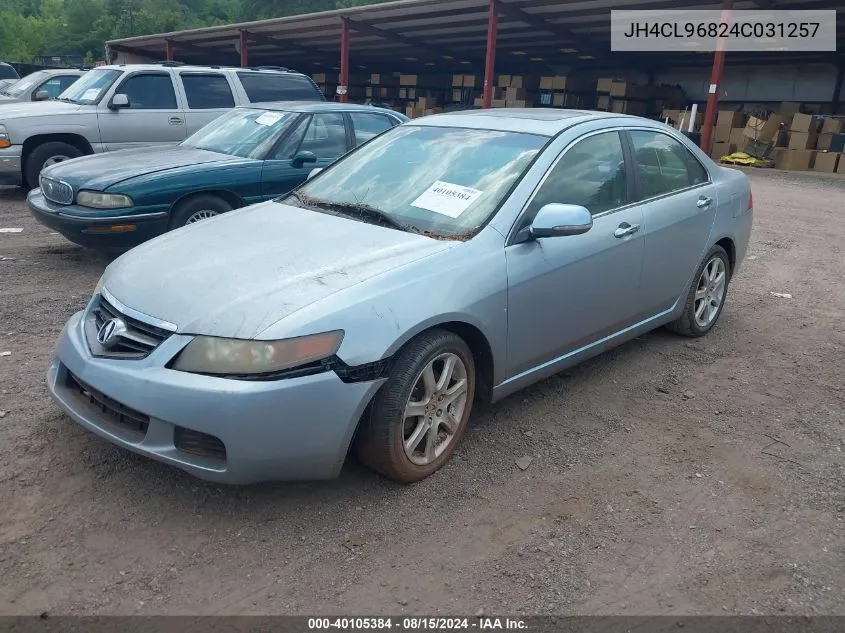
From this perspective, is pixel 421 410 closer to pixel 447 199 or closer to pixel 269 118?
pixel 447 199

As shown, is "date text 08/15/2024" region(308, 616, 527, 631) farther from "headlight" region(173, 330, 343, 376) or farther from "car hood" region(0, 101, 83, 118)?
"car hood" region(0, 101, 83, 118)

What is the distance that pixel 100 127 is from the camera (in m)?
8.92

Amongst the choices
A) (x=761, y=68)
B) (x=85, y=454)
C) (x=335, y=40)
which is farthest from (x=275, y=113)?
(x=761, y=68)

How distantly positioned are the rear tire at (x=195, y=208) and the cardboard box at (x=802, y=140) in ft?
52.2

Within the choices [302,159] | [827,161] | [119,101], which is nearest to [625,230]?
[302,159]

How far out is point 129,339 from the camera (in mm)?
2850

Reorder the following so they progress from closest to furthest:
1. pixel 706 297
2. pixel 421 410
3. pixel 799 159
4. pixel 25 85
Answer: pixel 421 410, pixel 706 297, pixel 25 85, pixel 799 159

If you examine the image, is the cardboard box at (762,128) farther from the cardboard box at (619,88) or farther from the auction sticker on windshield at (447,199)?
the auction sticker on windshield at (447,199)

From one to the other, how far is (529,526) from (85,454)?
2.04m

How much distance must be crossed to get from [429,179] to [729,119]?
17.3 metres

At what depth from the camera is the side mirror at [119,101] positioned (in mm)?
8906

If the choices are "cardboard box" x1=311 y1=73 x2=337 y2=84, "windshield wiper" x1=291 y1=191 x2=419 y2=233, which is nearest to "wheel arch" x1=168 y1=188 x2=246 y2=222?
"windshield wiper" x1=291 y1=191 x2=419 y2=233

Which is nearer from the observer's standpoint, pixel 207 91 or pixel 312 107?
pixel 312 107

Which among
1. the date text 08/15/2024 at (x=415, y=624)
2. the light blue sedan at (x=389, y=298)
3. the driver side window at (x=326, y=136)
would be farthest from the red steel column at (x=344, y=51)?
the date text 08/15/2024 at (x=415, y=624)
